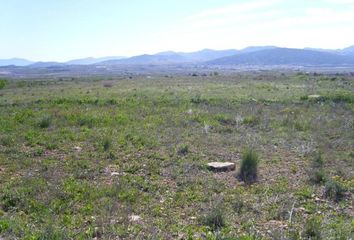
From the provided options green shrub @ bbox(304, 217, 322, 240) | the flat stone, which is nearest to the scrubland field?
green shrub @ bbox(304, 217, 322, 240)

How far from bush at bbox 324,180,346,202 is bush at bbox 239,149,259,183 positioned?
5.43 ft

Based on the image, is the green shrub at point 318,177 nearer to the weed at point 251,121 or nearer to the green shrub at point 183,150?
the green shrub at point 183,150

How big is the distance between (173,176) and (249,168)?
1848mm

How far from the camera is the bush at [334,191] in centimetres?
827

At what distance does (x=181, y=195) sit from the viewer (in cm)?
836

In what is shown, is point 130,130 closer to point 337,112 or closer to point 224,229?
point 224,229

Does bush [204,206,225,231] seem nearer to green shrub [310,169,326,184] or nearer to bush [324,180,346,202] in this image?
bush [324,180,346,202]

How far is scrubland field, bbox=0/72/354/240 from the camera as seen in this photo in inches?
268

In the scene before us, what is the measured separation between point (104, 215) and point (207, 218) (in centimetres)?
183

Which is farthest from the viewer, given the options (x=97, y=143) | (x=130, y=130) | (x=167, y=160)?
(x=130, y=130)

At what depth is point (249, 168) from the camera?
973cm

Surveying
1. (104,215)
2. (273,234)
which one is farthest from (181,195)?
(273,234)

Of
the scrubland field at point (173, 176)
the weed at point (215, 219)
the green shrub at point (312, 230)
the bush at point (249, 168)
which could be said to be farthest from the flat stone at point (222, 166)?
the green shrub at point (312, 230)

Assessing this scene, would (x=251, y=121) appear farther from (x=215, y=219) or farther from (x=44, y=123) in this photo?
(x=215, y=219)
